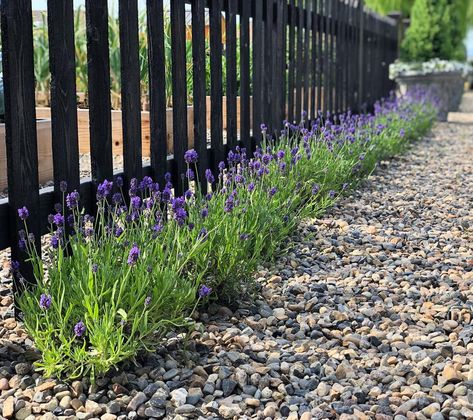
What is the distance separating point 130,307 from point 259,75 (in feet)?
10.7

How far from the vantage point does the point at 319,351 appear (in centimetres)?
260

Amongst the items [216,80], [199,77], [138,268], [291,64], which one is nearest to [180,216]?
[138,268]

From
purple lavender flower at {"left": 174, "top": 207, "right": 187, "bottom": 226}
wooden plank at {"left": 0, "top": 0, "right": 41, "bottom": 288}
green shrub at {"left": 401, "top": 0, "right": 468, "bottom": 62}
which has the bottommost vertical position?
purple lavender flower at {"left": 174, "top": 207, "right": 187, "bottom": 226}

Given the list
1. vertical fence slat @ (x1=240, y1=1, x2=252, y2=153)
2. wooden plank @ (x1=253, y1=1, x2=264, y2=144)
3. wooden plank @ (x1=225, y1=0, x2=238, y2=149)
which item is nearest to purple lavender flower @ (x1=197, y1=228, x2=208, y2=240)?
wooden plank @ (x1=225, y1=0, x2=238, y2=149)

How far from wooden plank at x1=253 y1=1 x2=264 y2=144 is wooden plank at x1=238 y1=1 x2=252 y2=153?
7.0 inches

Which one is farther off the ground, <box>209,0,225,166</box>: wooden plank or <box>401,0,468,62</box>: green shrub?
<box>401,0,468,62</box>: green shrub

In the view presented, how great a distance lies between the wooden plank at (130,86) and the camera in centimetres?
342

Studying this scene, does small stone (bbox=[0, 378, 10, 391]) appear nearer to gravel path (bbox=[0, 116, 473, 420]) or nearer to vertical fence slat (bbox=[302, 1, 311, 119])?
gravel path (bbox=[0, 116, 473, 420])

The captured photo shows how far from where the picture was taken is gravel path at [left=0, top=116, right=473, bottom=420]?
2213 mm

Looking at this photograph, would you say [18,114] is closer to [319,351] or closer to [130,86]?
[130,86]

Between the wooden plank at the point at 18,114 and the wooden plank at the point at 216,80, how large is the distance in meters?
1.82

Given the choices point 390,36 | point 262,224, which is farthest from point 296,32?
point 390,36

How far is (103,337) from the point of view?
222cm

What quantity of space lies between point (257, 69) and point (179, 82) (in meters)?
1.47
